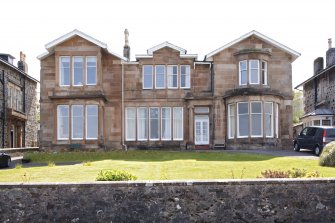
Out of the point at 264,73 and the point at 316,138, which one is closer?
the point at 316,138

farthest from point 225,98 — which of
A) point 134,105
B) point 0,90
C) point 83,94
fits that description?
point 0,90

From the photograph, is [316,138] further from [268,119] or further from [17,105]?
[17,105]

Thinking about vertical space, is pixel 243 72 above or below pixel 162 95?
above

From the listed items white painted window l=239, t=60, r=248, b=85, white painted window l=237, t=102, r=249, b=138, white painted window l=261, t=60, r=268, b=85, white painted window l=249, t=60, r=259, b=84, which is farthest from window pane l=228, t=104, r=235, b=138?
white painted window l=261, t=60, r=268, b=85

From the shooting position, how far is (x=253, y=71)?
1250 inches

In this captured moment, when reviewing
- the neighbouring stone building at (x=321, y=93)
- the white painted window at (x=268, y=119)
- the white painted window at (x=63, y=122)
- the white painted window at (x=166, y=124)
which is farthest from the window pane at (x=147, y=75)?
the neighbouring stone building at (x=321, y=93)

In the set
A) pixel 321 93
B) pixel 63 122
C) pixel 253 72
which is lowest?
pixel 63 122

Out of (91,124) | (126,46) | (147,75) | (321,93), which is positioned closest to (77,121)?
(91,124)

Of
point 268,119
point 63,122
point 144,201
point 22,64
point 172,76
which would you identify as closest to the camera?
point 144,201

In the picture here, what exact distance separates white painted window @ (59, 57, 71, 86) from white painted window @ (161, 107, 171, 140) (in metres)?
7.56

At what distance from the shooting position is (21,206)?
38.4ft

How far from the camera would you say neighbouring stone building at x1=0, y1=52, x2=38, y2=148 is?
39.0 m

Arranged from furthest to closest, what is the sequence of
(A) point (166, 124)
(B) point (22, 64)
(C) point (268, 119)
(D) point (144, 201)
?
(B) point (22, 64), (A) point (166, 124), (C) point (268, 119), (D) point (144, 201)

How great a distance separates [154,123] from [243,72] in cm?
770
